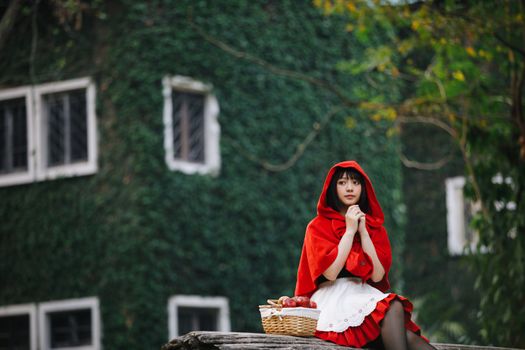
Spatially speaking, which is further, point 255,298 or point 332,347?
point 255,298

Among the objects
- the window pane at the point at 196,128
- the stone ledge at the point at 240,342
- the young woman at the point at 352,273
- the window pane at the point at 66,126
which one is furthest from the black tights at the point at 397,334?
the window pane at the point at 66,126

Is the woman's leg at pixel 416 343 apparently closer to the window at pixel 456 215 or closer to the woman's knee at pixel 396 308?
the woman's knee at pixel 396 308

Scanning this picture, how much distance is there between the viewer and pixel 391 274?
1927cm

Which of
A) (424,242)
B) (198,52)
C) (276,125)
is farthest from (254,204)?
(424,242)

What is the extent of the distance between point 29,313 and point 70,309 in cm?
65

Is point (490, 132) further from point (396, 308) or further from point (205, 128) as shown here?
point (205, 128)

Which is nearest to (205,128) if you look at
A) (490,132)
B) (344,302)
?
(490,132)

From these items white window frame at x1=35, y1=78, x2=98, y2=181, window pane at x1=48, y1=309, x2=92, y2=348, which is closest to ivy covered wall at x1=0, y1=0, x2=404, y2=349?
white window frame at x1=35, y1=78, x2=98, y2=181

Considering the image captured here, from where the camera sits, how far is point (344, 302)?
6762 mm

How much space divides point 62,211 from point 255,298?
3.25 meters

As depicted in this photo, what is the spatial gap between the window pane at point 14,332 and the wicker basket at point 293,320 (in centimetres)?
1045

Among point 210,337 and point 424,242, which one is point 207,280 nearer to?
point 424,242

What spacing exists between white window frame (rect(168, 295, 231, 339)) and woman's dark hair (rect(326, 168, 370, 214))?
903 centimetres

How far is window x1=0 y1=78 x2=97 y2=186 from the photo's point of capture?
16.5 meters
